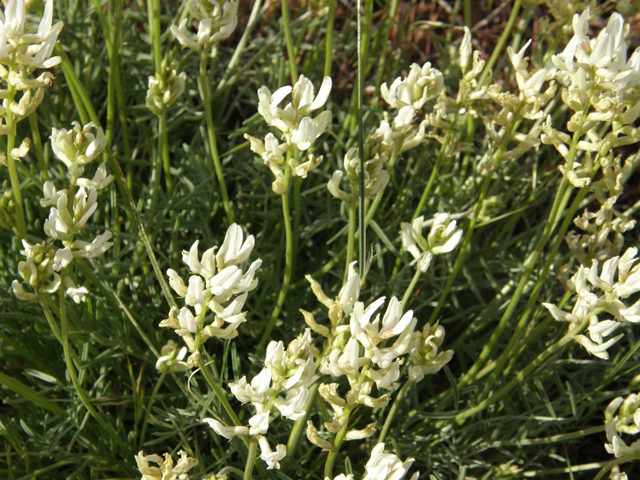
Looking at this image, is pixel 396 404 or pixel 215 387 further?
pixel 396 404

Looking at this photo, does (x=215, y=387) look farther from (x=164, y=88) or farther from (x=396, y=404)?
(x=164, y=88)

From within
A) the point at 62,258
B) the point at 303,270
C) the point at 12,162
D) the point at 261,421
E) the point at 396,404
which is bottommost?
the point at 303,270

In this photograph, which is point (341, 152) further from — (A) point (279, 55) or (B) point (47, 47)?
(B) point (47, 47)

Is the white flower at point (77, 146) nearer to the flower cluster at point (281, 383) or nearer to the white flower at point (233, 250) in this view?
the white flower at point (233, 250)

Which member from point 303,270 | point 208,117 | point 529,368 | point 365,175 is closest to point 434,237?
point 365,175

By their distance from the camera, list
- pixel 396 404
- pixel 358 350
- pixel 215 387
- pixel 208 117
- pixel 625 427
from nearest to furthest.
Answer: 1. pixel 358 350
2. pixel 215 387
3. pixel 625 427
4. pixel 396 404
5. pixel 208 117

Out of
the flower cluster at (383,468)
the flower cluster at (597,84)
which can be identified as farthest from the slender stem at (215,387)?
the flower cluster at (597,84)
